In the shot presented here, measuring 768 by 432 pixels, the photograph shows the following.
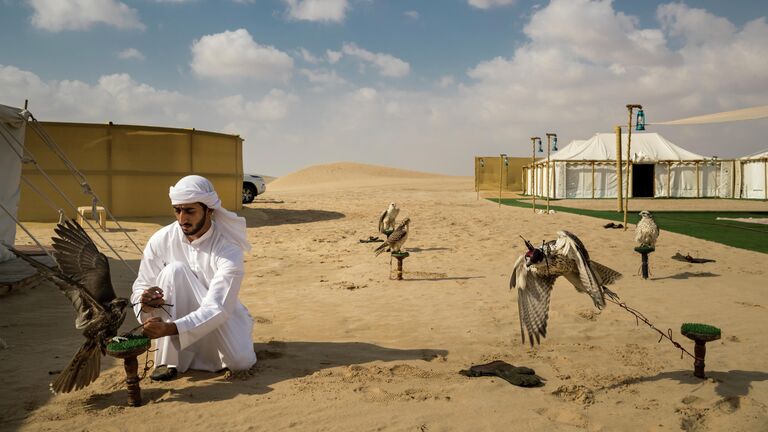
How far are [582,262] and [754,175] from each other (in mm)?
30700

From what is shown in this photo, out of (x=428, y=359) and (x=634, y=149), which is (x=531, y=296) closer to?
(x=428, y=359)

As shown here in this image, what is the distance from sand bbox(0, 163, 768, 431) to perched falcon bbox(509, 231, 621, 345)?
1.72ft

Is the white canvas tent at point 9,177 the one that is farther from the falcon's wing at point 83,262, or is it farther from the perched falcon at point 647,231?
the perched falcon at point 647,231

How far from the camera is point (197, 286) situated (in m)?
3.74

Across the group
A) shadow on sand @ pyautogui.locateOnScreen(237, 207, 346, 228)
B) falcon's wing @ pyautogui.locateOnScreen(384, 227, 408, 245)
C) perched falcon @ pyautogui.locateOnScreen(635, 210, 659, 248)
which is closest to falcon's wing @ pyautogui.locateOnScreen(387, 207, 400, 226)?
falcon's wing @ pyautogui.locateOnScreen(384, 227, 408, 245)

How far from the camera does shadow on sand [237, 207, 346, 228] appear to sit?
16.4 metres

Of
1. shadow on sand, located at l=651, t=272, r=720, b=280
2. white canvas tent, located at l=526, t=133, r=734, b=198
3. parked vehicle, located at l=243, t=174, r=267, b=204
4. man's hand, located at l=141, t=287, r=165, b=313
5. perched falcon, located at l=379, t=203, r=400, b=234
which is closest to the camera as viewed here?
man's hand, located at l=141, t=287, r=165, b=313

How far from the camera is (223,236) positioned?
3.87 m

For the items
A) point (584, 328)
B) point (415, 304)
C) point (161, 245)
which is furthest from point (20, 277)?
point (584, 328)

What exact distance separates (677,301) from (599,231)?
681 centimetres

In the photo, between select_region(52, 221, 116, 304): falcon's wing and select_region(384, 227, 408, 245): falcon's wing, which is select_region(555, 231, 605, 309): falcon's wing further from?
select_region(384, 227, 408, 245): falcon's wing

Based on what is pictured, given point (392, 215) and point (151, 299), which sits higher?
point (392, 215)

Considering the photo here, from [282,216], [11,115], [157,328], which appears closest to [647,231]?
[157,328]

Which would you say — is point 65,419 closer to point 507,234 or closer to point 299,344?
point 299,344
